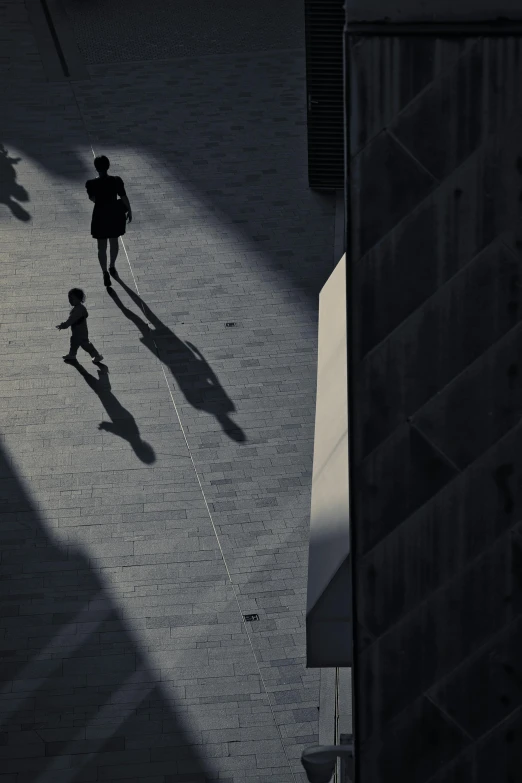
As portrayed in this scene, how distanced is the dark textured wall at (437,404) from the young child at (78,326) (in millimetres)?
8685

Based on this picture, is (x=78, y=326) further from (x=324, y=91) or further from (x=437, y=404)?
(x=437, y=404)

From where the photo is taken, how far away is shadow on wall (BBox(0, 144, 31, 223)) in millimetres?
15609

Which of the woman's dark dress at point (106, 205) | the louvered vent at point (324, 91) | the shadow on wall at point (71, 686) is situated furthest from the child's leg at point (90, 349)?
the louvered vent at point (324, 91)

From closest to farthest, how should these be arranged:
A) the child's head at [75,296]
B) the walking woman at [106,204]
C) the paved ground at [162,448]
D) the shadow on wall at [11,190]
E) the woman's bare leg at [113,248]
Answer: the paved ground at [162,448] < the child's head at [75,296] < the walking woman at [106,204] < the woman's bare leg at [113,248] < the shadow on wall at [11,190]

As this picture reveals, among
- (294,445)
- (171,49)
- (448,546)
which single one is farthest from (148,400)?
(171,49)

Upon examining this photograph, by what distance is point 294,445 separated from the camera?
1104 cm

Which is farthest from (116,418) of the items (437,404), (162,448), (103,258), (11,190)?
(437,404)

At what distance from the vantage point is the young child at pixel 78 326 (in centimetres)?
1159

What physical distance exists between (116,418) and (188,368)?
3.73 feet

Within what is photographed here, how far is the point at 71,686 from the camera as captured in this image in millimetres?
8523

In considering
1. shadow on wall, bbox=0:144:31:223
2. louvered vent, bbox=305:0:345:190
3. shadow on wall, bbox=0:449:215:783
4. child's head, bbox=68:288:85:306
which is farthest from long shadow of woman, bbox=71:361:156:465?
louvered vent, bbox=305:0:345:190

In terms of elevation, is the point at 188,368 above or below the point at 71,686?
above

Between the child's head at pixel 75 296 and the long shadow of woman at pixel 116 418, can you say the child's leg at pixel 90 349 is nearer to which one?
the long shadow of woman at pixel 116 418

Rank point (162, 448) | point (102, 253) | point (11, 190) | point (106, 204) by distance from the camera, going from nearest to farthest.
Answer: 1. point (162, 448)
2. point (106, 204)
3. point (102, 253)
4. point (11, 190)
